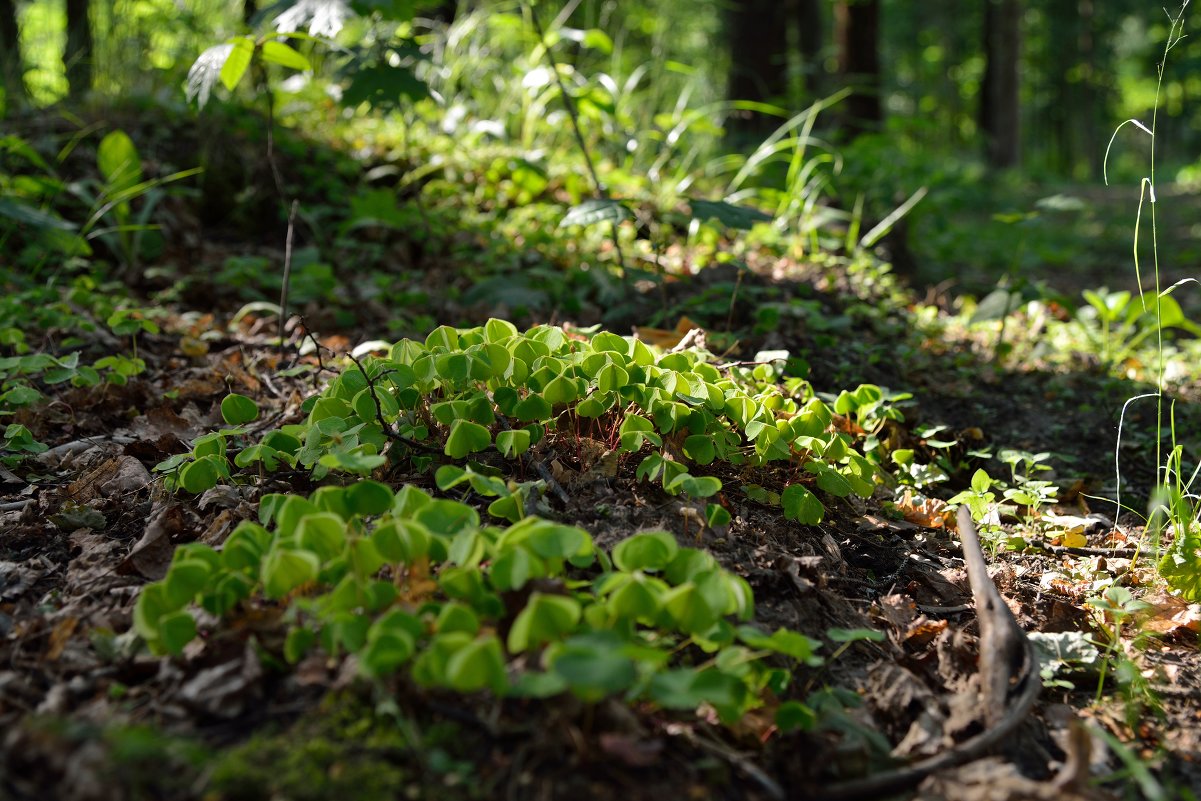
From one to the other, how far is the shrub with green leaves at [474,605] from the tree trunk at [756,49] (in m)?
6.64

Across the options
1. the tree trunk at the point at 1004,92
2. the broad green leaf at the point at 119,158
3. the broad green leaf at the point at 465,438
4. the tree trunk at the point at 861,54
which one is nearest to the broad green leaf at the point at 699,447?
the broad green leaf at the point at 465,438

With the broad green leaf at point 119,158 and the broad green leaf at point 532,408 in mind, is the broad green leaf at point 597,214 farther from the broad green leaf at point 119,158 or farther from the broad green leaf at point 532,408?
the broad green leaf at point 119,158

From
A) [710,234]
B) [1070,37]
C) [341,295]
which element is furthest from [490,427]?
[1070,37]

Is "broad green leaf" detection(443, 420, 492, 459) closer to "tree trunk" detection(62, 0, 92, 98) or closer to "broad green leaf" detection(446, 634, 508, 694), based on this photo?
"broad green leaf" detection(446, 634, 508, 694)

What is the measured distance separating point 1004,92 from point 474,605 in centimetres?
1592

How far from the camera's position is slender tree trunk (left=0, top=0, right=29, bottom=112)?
15.4 ft

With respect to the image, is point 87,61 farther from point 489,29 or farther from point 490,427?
point 490,427

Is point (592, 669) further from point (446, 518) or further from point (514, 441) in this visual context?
point (514, 441)

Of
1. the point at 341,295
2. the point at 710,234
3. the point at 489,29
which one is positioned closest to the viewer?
Answer: the point at 341,295

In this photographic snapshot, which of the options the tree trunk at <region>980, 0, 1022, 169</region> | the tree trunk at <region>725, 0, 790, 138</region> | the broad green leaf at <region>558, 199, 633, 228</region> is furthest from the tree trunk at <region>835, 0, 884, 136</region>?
the tree trunk at <region>980, 0, 1022, 169</region>

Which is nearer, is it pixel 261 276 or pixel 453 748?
pixel 453 748

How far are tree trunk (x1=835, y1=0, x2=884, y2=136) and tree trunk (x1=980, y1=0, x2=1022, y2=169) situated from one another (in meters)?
7.87

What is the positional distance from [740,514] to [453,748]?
1.01 metres

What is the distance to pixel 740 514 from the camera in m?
2.06
